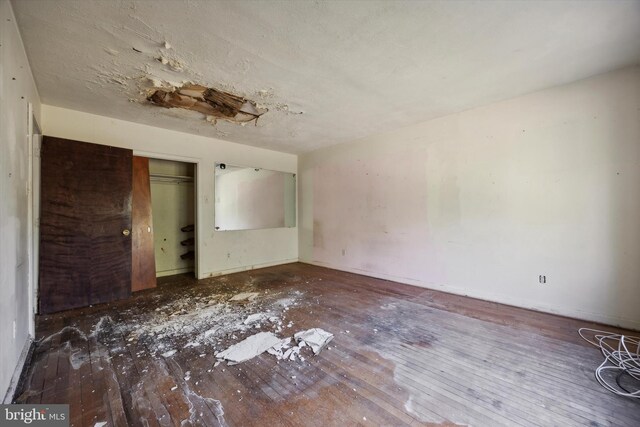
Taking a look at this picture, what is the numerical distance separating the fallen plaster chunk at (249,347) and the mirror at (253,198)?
2.97 meters

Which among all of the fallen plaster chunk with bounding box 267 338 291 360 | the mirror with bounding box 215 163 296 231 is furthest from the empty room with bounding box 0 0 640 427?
the mirror with bounding box 215 163 296 231

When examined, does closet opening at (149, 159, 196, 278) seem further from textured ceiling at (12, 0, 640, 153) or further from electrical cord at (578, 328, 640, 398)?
electrical cord at (578, 328, 640, 398)

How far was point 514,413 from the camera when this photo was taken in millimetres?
1528

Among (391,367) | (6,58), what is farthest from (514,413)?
(6,58)

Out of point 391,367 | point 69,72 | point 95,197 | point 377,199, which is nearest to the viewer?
point 391,367

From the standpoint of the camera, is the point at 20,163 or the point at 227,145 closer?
the point at 20,163

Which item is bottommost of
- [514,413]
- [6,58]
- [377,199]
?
[514,413]

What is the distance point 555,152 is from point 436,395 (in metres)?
3.05

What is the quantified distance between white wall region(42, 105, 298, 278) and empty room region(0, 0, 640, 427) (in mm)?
40

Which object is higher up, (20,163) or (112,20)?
(112,20)

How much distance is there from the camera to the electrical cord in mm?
1765

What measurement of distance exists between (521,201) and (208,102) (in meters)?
4.13

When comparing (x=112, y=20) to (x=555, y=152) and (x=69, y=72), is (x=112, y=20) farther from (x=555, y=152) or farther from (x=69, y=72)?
(x=555, y=152)

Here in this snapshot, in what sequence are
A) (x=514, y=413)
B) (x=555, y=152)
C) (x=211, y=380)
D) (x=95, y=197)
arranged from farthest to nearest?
(x=95, y=197), (x=555, y=152), (x=211, y=380), (x=514, y=413)
